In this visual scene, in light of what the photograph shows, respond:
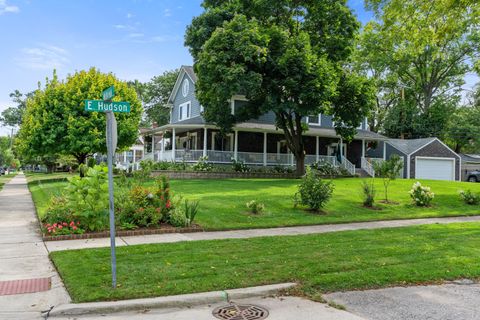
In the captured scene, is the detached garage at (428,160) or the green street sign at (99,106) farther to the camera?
the detached garage at (428,160)

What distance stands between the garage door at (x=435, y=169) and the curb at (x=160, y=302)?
31.8 metres

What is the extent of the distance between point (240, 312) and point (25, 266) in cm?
421

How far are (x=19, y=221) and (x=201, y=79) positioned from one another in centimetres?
1366

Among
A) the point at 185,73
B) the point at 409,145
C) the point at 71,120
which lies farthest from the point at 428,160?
the point at 71,120

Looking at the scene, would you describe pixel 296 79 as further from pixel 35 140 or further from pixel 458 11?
pixel 35 140

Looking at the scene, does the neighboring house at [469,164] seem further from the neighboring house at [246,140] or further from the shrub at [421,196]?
the shrub at [421,196]

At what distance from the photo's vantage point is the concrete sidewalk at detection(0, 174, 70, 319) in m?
4.99

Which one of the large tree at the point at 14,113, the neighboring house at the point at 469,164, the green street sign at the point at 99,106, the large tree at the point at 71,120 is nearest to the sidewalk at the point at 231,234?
the green street sign at the point at 99,106

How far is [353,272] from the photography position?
20.7ft

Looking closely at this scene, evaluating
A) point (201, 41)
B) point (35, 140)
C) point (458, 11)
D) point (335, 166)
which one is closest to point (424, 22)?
point (458, 11)

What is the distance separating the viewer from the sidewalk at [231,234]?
8.44 meters

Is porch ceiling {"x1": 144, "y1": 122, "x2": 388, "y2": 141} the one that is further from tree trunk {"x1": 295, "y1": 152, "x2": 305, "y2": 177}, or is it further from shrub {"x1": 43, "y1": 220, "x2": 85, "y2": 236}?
Answer: shrub {"x1": 43, "y1": 220, "x2": 85, "y2": 236}

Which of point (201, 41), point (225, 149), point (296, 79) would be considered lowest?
point (225, 149)

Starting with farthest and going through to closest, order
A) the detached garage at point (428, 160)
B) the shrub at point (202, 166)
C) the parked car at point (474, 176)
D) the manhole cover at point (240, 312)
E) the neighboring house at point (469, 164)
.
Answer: the neighboring house at point (469, 164) < the parked car at point (474, 176) < the detached garage at point (428, 160) < the shrub at point (202, 166) < the manhole cover at point (240, 312)
